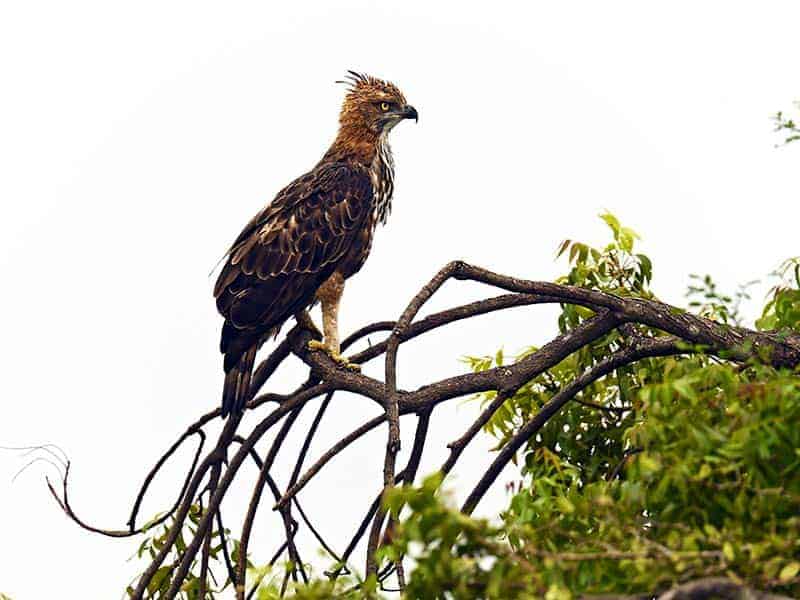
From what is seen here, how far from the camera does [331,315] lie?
26.2 feet

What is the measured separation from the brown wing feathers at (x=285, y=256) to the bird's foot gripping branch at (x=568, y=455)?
0.15 metres

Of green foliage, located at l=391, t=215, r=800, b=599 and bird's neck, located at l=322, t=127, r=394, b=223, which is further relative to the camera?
bird's neck, located at l=322, t=127, r=394, b=223

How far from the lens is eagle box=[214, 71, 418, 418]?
302 inches

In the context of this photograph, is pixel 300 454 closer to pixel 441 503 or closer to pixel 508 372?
pixel 508 372

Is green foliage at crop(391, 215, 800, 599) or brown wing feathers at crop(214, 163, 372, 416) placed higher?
brown wing feathers at crop(214, 163, 372, 416)

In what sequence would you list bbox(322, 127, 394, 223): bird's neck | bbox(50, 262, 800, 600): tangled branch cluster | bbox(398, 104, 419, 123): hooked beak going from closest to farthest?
bbox(50, 262, 800, 600): tangled branch cluster
bbox(322, 127, 394, 223): bird's neck
bbox(398, 104, 419, 123): hooked beak

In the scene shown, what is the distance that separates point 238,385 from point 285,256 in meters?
0.87

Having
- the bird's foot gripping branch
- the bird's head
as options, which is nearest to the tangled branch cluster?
the bird's foot gripping branch

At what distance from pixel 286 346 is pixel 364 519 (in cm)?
121

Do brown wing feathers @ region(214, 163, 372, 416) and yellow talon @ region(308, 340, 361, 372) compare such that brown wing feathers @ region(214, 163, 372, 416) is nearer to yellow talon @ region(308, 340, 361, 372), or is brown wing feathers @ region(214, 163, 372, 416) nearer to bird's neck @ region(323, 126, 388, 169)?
bird's neck @ region(323, 126, 388, 169)

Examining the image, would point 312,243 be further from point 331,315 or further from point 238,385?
point 238,385

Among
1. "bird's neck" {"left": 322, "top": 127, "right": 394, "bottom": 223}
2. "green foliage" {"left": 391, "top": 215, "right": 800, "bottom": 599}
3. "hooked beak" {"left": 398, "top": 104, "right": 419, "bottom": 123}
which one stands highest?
"hooked beak" {"left": 398, "top": 104, "right": 419, "bottom": 123}

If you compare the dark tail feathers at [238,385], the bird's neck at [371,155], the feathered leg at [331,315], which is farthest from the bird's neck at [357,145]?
the dark tail feathers at [238,385]

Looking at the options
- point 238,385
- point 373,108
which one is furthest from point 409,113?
point 238,385
